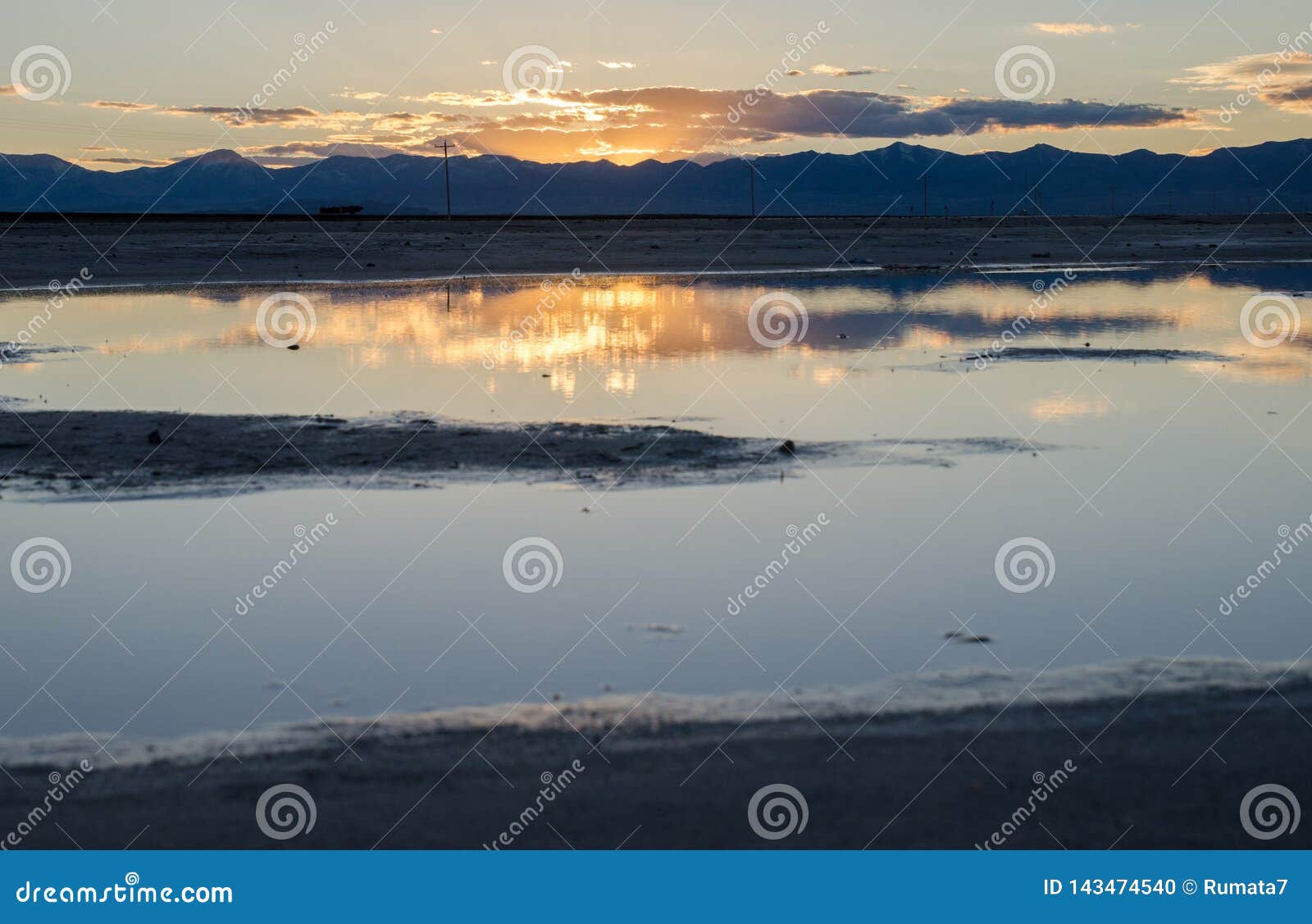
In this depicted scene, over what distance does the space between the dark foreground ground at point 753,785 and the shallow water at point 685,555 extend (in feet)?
2.45

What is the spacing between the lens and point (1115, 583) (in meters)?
10.4

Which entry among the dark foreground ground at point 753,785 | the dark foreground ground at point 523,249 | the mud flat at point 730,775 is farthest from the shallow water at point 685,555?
the dark foreground ground at point 523,249

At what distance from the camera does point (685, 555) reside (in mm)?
11312

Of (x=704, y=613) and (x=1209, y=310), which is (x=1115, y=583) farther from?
(x=1209, y=310)

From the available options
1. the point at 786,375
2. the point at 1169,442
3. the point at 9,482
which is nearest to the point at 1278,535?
the point at 1169,442

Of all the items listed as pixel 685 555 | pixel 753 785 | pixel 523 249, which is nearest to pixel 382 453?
pixel 685 555

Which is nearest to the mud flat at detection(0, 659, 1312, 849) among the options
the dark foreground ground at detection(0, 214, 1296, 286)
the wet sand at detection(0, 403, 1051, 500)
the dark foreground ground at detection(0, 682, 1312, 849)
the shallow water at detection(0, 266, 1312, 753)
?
the dark foreground ground at detection(0, 682, 1312, 849)

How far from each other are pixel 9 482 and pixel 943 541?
32.2ft

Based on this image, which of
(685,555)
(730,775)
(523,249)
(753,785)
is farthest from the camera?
(523,249)

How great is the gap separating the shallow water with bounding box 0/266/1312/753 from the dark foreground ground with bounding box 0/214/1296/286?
32508 mm

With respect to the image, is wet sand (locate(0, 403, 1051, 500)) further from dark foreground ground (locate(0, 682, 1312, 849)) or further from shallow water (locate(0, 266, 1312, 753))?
dark foreground ground (locate(0, 682, 1312, 849))

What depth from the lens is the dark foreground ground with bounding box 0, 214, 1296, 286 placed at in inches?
2165

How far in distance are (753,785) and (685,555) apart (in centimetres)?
448

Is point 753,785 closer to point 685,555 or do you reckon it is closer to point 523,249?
point 685,555
